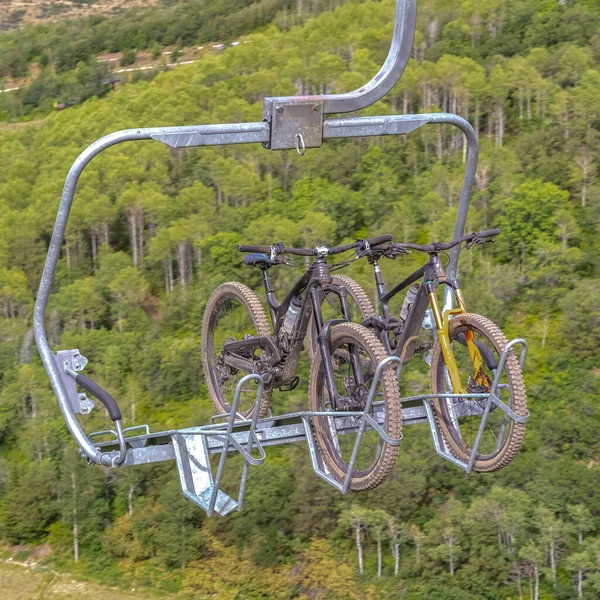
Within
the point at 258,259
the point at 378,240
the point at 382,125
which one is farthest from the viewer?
the point at 258,259

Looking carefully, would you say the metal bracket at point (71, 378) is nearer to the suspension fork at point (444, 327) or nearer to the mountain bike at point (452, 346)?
the mountain bike at point (452, 346)

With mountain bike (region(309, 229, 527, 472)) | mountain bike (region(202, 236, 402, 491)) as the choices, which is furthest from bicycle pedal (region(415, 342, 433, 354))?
mountain bike (region(202, 236, 402, 491))

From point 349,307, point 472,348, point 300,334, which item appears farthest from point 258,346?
point 472,348

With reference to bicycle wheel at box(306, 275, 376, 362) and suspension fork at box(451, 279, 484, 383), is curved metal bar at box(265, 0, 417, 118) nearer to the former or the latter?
suspension fork at box(451, 279, 484, 383)

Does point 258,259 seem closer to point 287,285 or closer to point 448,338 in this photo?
point 448,338

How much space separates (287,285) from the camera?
50094 mm

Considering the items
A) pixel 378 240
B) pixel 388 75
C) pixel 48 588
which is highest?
pixel 388 75

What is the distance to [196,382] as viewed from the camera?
54188 millimetres

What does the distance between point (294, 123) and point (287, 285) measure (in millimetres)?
41238

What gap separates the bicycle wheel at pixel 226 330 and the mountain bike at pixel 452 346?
1514 millimetres

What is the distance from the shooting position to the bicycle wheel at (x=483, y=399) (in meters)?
9.76

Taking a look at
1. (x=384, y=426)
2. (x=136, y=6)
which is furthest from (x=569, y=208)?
(x=136, y=6)

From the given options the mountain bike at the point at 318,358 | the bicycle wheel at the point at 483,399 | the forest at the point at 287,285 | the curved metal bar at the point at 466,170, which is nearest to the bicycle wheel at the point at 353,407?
the mountain bike at the point at 318,358

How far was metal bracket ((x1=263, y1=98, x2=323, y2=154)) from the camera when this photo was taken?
8772 mm
